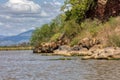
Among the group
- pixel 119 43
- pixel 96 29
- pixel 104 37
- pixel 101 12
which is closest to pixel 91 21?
pixel 101 12

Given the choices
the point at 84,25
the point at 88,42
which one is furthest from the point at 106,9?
the point at 88,42

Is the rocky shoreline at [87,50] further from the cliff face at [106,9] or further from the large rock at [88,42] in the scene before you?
the cliff face at [106,9]

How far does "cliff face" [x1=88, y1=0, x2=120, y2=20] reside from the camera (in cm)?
12612

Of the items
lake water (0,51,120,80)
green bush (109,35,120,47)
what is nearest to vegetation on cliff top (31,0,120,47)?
green bush (109,35,120,47)

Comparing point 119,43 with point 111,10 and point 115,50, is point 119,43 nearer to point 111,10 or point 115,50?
point 115,50

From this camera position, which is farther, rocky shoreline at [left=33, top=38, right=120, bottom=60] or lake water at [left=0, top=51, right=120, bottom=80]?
rocky shoreline at [left=33, top=38, right=120, bottom=60]

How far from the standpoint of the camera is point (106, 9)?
13000 cm

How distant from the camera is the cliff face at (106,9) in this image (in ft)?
414

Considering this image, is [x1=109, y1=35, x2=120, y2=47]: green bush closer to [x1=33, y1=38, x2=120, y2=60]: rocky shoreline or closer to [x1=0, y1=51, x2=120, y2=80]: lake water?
[x1=33, y1=38, x2=120, y2=60]: rocky shoreline

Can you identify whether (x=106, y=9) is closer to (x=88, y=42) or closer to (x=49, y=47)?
(x=88, y=42)

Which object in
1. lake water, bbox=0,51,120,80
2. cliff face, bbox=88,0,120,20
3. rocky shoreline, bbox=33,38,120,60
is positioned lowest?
lake water, bbox=0,51,120,80

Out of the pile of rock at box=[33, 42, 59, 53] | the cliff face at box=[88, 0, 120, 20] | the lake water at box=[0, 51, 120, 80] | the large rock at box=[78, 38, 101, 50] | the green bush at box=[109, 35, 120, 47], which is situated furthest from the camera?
the pile of rock at box=[33, 42, 59, 53]

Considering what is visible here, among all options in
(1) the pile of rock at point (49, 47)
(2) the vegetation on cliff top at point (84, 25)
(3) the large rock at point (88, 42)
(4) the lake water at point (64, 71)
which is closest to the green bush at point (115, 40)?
(2) the vegetation on cliff top at point (84, 25)

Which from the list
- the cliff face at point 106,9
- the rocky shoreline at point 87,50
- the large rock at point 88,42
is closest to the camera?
the rocky shoreline at point 87,50
